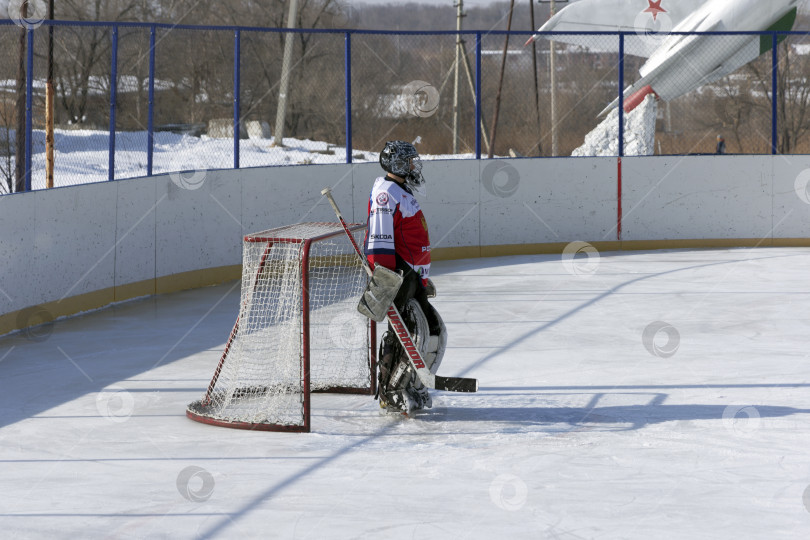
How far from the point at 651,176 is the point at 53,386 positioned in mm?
9083

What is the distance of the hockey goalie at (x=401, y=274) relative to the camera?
18.9 ft

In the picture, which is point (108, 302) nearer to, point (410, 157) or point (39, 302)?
point (39, 302)

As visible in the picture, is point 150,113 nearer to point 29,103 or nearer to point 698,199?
point 29,103

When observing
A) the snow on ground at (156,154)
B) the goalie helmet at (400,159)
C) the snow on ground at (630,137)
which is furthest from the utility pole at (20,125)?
the snow on ground at (630,137)

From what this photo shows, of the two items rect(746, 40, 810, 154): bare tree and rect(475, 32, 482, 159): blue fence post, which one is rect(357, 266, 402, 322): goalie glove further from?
rect(746, 40, 810, 154): bare tree

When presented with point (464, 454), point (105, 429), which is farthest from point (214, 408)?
point (464, 454)

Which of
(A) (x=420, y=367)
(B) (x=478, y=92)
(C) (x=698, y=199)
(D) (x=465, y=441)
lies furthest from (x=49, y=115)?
(C) (x=698, y=199)

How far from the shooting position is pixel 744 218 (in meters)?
14.0

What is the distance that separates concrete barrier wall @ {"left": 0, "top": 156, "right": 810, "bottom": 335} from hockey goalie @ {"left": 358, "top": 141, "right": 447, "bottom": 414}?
12.7 feet

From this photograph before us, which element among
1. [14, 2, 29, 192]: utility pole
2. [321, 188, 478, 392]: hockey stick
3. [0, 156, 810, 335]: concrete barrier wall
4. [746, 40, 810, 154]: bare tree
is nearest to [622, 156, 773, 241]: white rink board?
[0, 156, 810, 335]: concrete barrier wall

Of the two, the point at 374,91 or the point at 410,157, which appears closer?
the point at 410,157

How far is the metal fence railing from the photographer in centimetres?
1193

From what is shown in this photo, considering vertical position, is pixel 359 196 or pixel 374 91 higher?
pixel 374 91

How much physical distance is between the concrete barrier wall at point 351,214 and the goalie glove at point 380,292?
3942mm
